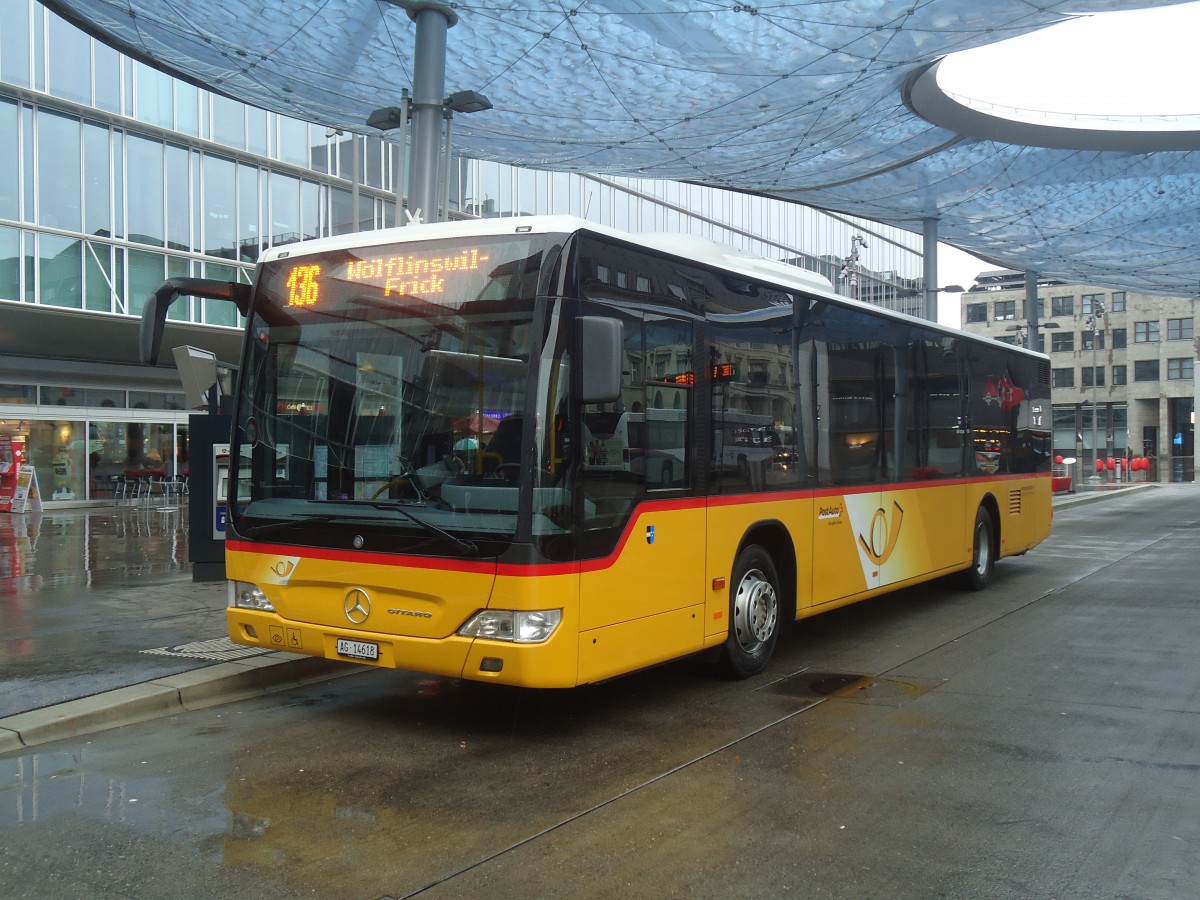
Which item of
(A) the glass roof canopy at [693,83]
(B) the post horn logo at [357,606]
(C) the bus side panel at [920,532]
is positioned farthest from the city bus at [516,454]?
(A) the glass roof canopy at [693,83]

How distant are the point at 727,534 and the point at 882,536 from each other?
313 centimetres

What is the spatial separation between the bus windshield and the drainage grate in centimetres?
171

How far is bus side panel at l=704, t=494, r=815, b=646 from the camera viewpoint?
24.5ft

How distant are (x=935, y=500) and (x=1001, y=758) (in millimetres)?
5772

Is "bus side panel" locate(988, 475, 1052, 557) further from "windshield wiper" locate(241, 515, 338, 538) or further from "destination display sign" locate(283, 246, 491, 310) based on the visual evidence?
"windshield wiper" locate(241, 515, 338, 538)

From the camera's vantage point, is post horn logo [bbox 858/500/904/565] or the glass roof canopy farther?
the glass roof canopy

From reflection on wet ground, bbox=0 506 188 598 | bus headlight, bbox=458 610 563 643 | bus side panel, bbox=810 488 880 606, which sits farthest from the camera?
reflection on wet ground, bbox=0 506 188 598

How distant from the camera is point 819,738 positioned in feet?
21.3

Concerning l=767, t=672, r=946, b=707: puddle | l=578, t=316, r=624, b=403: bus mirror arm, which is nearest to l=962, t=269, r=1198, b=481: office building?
l=767, t=672, r=946, b=707: puddle

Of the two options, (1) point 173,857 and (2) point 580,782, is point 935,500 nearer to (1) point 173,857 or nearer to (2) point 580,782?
(2) point 580,782

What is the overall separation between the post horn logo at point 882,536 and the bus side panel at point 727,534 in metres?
1.54

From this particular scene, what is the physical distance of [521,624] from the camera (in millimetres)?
6066

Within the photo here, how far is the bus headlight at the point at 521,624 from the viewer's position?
6066 millimetres

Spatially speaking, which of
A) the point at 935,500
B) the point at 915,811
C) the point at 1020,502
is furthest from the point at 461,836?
the point at 1020,502
